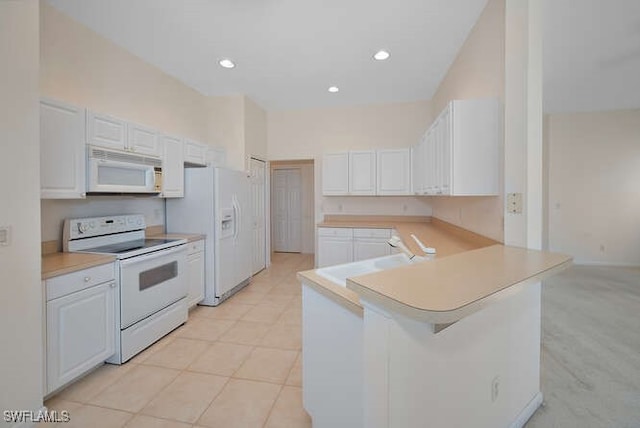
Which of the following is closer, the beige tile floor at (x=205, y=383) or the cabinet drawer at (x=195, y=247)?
the beige tile floor at (x=205, y=383)

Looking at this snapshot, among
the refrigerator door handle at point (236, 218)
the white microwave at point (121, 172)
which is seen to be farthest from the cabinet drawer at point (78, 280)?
the refrigerator door handle at point (236, 218)

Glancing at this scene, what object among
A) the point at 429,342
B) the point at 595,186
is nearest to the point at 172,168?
the point at 429,342

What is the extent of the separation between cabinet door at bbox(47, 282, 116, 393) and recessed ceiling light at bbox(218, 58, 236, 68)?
262 centimetres

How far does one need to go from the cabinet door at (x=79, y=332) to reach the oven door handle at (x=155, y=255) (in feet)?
0.61

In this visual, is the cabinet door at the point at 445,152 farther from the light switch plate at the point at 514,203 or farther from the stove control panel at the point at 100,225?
the stove control panel at the point at 100,225

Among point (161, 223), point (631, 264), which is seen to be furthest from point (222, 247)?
point (631, 264)

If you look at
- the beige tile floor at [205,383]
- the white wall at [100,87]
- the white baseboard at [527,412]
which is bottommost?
the beige tile floor at [205,383]

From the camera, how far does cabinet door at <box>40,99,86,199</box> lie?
1939 millimetres

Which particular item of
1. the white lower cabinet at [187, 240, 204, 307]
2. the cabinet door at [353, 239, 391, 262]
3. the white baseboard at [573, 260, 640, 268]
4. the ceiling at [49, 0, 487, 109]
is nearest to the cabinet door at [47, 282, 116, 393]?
the white lower cabinet at [187, 240, 204, 307]

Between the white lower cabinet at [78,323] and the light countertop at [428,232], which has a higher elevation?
the light countertop at [428,232]

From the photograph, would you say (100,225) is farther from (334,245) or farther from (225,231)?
(334,245)

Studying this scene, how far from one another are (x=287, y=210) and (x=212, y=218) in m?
3.45

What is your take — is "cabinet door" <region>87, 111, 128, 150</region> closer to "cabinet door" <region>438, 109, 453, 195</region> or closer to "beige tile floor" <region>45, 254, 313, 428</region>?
"beige tile floor" <region>45, 254, 313, 428</region>

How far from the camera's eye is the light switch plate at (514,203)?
1739 mm
